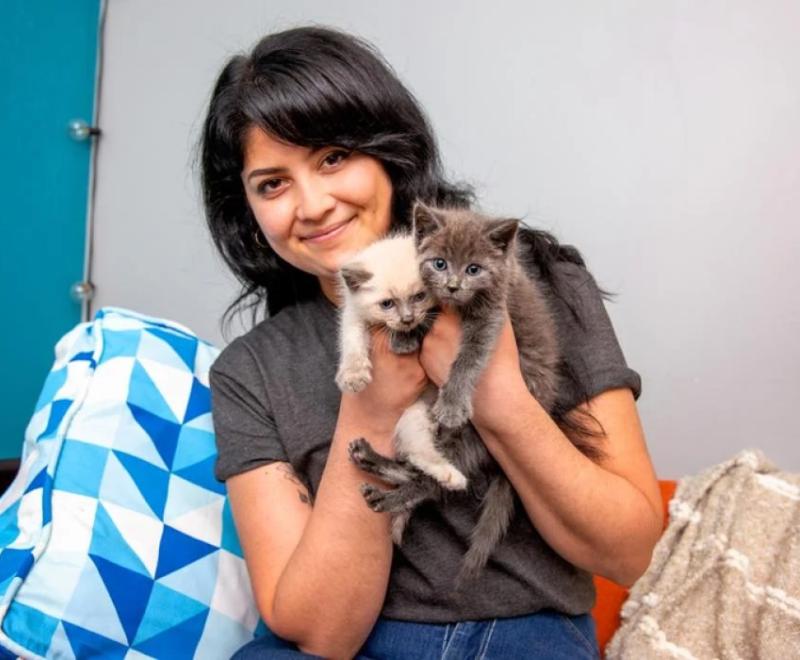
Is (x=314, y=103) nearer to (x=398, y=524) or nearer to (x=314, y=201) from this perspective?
(x=314, y=201)

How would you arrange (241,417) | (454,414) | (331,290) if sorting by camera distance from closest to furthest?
(454,414) → (241,417) → (331,290)

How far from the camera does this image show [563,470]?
119 cm

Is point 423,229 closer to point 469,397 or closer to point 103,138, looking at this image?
point 469,397

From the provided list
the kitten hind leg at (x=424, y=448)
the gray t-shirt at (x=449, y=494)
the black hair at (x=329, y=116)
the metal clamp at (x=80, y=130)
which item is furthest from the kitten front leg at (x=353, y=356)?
the metal clamp at (x=80, y=130)

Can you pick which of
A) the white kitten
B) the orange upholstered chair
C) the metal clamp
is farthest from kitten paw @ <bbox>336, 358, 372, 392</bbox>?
the metal clamp

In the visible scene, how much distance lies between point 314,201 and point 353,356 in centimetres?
30

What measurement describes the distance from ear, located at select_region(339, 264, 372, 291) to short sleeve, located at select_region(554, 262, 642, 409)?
1.32 ft

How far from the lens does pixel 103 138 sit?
3.17 meters

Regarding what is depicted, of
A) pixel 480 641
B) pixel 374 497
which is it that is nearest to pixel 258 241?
pixel 374 497

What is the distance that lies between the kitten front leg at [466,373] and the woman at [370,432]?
0.11 feet

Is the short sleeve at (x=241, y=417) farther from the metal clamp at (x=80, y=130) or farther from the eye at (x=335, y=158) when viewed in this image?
the metal clamp at (x=80, y=130)

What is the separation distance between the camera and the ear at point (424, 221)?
1.25m

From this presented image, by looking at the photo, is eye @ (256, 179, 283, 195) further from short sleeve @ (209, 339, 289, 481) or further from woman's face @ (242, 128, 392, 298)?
short sleeve @ (209, 339, 289, 481)

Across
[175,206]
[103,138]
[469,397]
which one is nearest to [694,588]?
[469,397]
